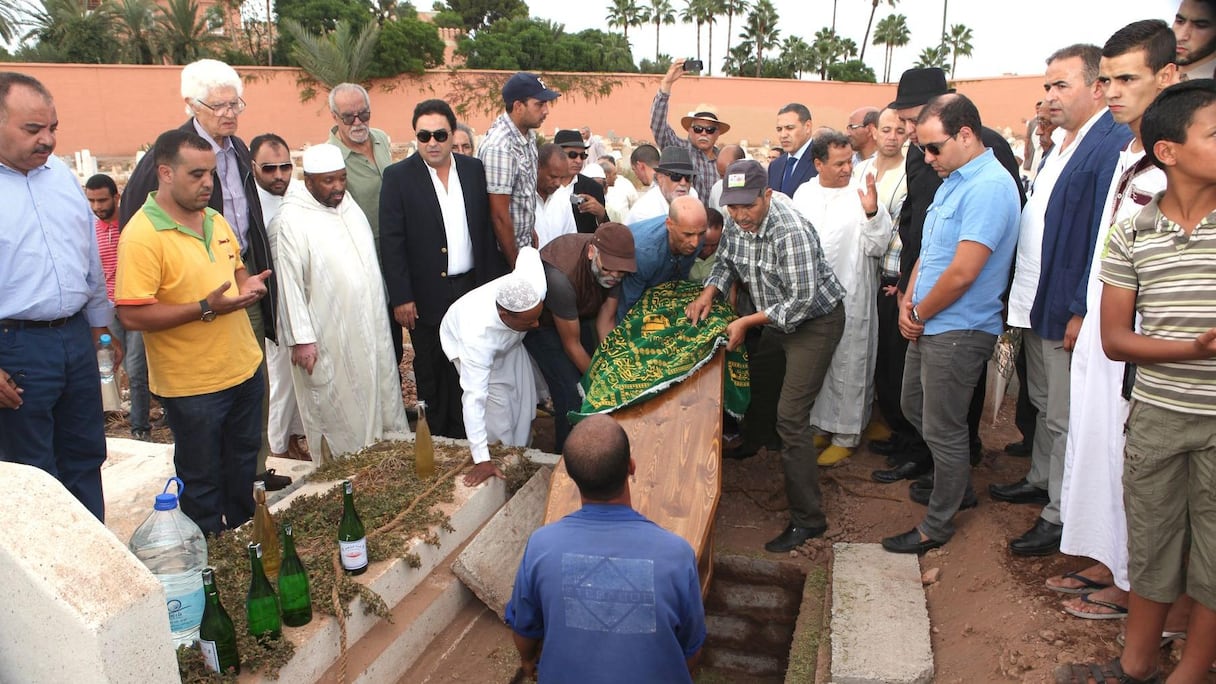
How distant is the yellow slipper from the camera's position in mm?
5020

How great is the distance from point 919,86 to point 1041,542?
275 centimetres

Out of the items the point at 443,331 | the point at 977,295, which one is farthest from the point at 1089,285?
the point at 443,331

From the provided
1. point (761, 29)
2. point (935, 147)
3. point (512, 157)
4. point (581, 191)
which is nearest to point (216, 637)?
point (512, 157)

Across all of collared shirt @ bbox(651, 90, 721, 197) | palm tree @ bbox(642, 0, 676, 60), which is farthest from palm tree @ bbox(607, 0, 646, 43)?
collared shirt @ bbox(651, 90, 721, 197)

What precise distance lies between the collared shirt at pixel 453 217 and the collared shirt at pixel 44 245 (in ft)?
5.98

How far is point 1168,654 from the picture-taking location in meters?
2.89

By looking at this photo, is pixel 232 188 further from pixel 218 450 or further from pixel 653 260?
pixel 653 260

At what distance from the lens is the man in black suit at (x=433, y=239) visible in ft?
15.8

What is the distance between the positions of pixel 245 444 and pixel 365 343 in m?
0.96

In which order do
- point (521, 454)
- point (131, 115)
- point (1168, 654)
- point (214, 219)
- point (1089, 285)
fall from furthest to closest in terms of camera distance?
point (131, 115), point (521, 454), point (214, 219), point (1089, 285), point (1168, 654)

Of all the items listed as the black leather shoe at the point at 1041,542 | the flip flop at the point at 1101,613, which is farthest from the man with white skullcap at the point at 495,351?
the flip flop at the point at 1101,613

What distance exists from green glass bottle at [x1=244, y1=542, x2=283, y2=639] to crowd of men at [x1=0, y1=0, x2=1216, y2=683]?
107 cm

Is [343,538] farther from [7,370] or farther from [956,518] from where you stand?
[956,518]

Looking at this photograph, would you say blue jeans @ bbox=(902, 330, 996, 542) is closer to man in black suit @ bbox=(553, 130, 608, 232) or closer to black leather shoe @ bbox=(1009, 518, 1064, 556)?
black leather shoe @ bbox=(1009, 518, 1064, 556)
